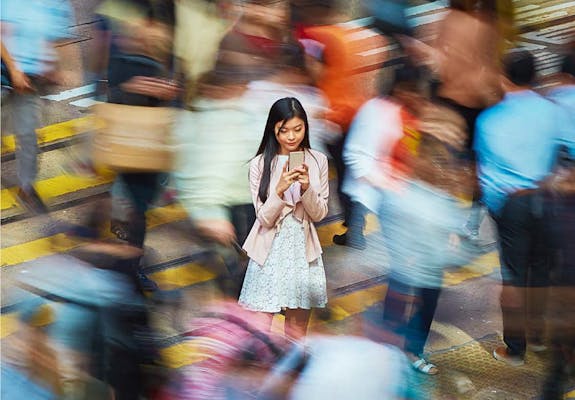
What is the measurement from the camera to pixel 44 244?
789cm

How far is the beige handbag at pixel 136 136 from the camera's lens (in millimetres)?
6797

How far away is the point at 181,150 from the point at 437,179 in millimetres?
1518

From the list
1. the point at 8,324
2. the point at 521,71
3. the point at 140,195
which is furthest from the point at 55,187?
the point at 521,71

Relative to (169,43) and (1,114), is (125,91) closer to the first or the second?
(169,43)

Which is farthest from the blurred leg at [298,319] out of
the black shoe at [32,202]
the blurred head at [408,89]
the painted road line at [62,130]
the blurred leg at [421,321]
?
the painted road line at [62,130]

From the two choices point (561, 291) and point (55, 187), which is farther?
point (55, 187)

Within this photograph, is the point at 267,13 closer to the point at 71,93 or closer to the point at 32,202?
the point at 32,202

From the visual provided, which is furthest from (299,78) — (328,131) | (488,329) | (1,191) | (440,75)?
(1,191)

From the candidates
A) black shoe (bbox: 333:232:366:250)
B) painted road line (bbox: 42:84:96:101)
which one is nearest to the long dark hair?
black shoe (bbox: 333:232:366:250)

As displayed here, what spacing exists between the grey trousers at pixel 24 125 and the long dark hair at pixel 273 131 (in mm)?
2220

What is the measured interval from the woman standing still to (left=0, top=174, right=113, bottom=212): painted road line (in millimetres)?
2372

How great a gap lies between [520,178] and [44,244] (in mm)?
3293

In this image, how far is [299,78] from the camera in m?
6.82

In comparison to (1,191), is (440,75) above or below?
above
